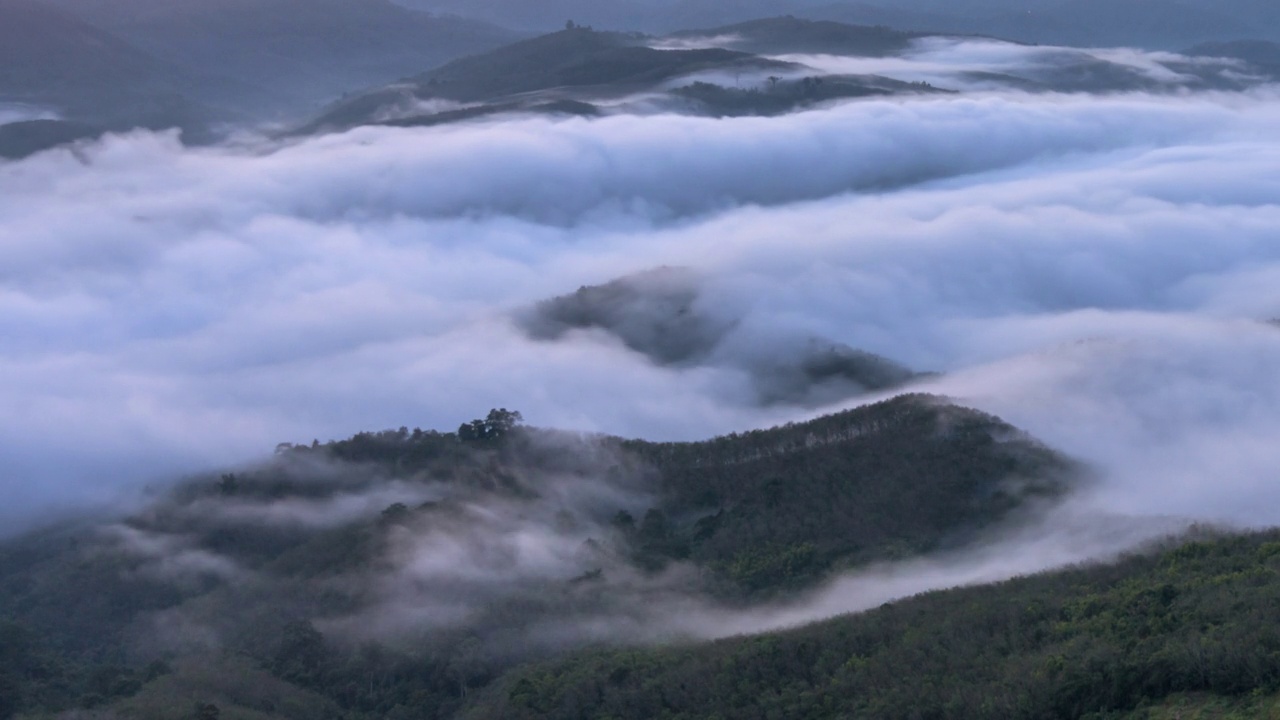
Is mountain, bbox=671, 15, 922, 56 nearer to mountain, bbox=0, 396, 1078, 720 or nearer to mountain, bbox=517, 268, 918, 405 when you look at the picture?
mountain, bbox=517, 268, 918, 405

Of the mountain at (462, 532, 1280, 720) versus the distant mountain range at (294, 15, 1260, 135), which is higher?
the distant mountain range at (294, 15, 1260, 135)

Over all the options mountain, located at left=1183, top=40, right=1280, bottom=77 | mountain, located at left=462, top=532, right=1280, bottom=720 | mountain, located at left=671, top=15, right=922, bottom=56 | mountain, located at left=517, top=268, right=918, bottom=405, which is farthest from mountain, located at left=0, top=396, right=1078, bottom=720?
mountain, located at left=1183, top=40, right=1280, bottom=77

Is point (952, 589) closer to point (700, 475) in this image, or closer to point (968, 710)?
point (968, 710)

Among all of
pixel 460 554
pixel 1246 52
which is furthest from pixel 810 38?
pixel 460 554

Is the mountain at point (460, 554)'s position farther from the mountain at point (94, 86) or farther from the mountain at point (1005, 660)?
the mountain at point (94, 86)

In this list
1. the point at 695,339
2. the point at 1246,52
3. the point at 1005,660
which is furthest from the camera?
the point at 1246,52

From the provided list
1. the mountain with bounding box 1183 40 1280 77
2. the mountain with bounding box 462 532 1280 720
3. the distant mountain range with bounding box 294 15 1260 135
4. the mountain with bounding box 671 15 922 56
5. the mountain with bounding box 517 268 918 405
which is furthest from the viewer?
the mountain with bounding box 1183 40 1280 77

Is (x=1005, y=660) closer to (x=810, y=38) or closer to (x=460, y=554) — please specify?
(x=460, y=554)

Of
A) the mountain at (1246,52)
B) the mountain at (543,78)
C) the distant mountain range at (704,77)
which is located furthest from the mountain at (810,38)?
the mountain at (1246,52)
